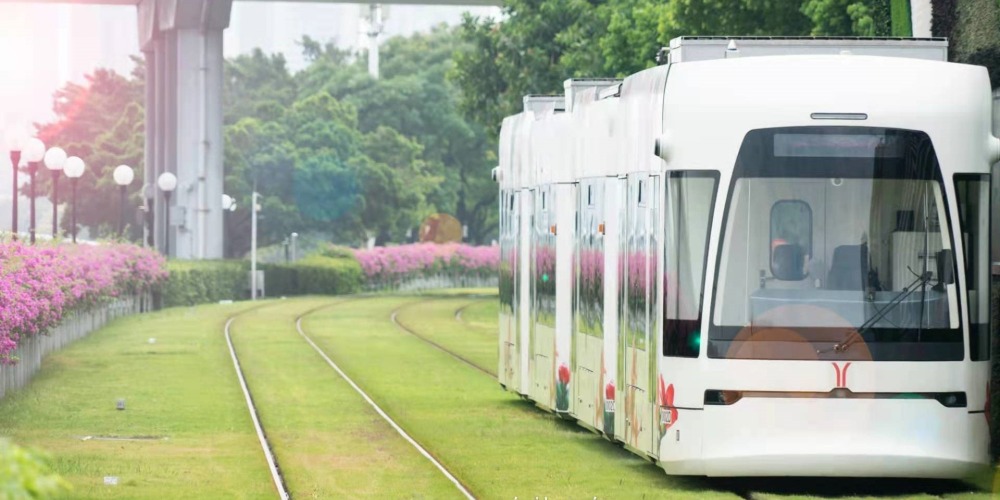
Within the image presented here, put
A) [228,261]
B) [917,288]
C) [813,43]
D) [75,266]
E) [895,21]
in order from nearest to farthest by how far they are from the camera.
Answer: [917,288] → [813,43] → [895,21] → [75,266] → [228,261]

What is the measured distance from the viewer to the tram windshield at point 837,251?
13.4 metres

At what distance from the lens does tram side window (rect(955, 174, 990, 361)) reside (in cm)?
1348

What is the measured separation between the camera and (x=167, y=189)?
53938 mm

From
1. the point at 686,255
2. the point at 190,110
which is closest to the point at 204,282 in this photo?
the point at 190,110

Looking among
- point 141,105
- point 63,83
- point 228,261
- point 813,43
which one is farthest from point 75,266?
point 63,83

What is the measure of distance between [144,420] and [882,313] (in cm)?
942

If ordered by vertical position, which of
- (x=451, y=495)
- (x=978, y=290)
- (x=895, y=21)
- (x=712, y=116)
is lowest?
(x=451, y=495)

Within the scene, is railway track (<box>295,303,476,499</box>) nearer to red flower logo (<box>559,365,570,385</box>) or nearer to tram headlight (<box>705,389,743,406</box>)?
red flower logo (<box>559,365,570,385</box>)

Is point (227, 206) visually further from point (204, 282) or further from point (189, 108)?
point (204, 282)

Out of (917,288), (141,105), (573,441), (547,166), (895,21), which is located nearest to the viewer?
(917,288)

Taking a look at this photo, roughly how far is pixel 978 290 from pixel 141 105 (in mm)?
81251

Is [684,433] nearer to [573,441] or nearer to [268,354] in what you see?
[573,441]

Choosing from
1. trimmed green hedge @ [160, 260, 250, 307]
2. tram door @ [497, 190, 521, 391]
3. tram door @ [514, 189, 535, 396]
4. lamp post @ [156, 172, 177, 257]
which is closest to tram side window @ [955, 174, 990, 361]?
tram door @ [514, 189, 535, 396]

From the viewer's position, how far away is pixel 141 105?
92.2m
